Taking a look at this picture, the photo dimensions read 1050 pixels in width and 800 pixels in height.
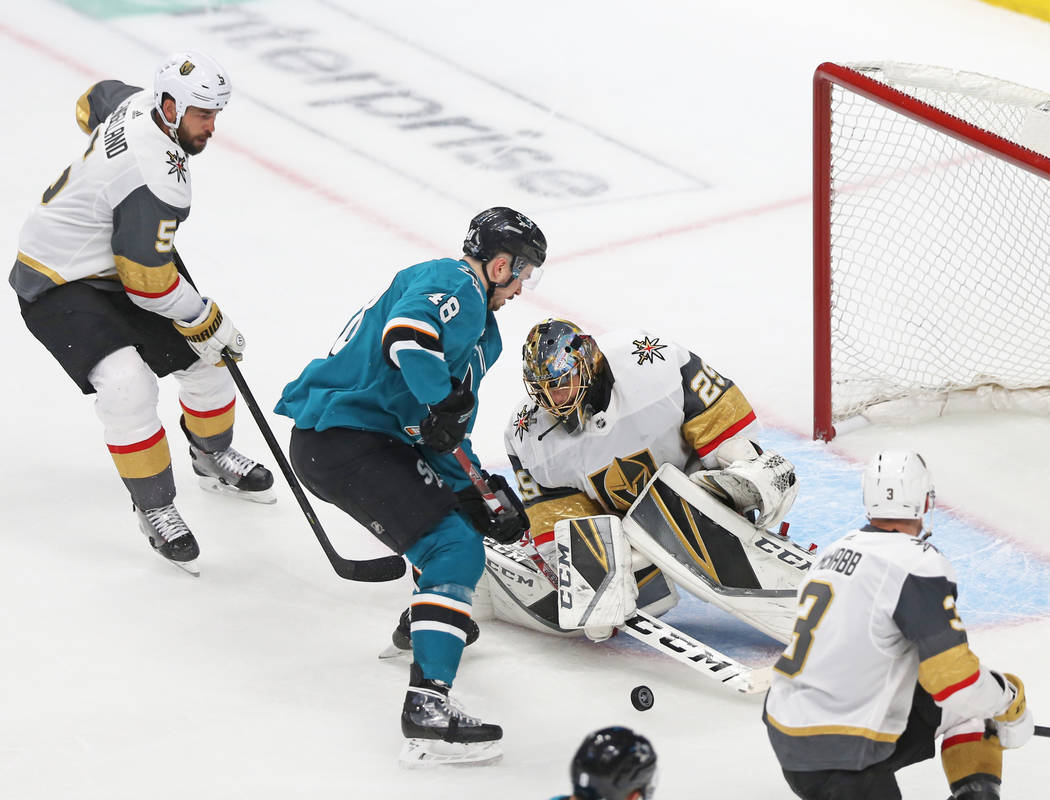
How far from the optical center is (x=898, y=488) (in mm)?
2543

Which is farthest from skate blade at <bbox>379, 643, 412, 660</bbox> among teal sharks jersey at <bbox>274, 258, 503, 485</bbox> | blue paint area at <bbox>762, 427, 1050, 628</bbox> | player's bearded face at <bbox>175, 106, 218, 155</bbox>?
player's bearded face at <bbox>175, 106, 218, 155</bbox>

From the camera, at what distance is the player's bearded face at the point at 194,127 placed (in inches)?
148

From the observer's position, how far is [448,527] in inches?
129

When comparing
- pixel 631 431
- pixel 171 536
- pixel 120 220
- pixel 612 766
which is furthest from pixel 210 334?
pixel 612 766

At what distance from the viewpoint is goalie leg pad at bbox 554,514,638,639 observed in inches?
135

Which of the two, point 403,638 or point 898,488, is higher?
point 898,488

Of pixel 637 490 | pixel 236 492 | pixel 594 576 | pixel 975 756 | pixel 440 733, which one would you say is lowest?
pixel 236 492

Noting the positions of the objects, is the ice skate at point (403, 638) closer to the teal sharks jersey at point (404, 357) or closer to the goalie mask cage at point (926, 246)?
the teal sharks jersey at point (404, 357)

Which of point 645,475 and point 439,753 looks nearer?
point 439,753

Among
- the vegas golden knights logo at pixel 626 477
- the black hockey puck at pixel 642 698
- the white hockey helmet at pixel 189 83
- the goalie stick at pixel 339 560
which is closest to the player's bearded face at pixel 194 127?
the white hockey helmet at pixel 189 83

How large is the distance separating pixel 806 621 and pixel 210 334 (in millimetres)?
1884

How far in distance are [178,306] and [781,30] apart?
461 cm

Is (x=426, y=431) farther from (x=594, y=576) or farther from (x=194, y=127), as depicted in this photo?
(x=194, y=127)

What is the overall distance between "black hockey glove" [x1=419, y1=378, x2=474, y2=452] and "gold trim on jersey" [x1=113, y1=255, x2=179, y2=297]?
0.83 metres
